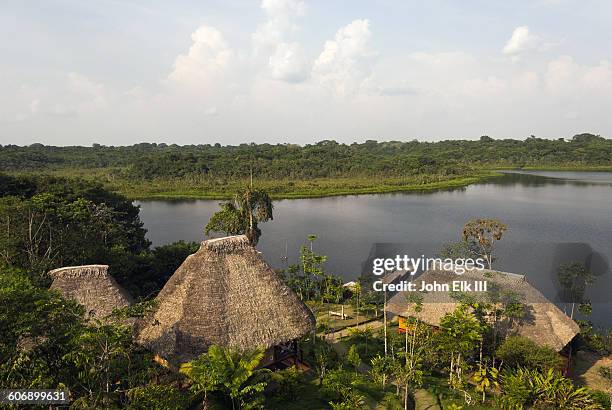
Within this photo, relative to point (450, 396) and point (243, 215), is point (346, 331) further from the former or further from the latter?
point (243, 215)

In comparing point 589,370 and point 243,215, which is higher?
point 243,215

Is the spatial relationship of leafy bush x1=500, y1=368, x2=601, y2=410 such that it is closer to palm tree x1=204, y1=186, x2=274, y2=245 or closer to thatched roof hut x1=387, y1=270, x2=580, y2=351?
thatched roof hut x1=387, y1=270, x2=580, y2=351

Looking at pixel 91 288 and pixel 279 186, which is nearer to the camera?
pixel 91 288

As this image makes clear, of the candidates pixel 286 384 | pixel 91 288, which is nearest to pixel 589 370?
pixel 286 384

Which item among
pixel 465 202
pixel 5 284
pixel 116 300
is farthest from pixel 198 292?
pixel 465 202

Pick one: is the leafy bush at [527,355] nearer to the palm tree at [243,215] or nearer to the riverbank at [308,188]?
the palm tree at [243,215]

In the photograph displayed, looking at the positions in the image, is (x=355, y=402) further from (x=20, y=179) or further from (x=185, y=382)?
(x=20, y=179)
